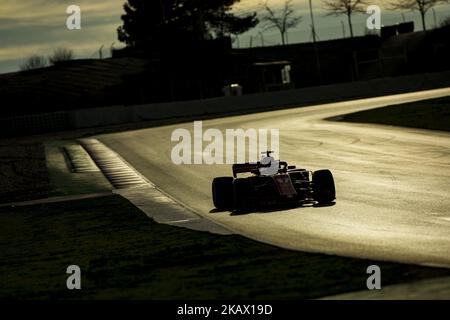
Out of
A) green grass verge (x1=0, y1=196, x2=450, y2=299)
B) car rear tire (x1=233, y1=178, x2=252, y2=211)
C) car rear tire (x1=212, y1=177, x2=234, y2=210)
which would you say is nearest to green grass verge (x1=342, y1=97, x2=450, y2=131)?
car rear tire (x1=212, y1=177, x2=234, y2=210)

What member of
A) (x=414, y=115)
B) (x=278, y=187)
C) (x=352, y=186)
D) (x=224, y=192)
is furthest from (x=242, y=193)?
(x=414, y=115)

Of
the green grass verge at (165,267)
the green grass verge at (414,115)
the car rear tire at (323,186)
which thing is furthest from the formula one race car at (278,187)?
the green grass verge at (414,115)

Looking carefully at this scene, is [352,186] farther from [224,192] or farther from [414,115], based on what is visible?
[414,115]

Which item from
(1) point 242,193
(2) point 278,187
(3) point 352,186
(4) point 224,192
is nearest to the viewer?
(2) point 278,187

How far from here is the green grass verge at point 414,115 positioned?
3807 centimetres

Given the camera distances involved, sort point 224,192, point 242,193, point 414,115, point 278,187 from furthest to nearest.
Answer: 1. point 414,115
2. point 224,192
3. point 242,193
4. point 278,187

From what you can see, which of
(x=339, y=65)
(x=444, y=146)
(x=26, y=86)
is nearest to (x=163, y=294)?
(x=444, y=146)

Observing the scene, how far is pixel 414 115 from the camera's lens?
42.2 meters

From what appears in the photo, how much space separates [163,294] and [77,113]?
4917 cm

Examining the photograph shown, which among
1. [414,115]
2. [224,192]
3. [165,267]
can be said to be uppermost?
[165,267]

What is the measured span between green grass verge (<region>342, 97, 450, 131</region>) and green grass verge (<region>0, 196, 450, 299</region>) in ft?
68.3

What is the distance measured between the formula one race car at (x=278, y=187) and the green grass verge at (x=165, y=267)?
1715mm

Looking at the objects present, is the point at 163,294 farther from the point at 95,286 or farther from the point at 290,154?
the point at 290,154

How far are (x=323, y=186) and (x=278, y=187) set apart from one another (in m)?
0.82
